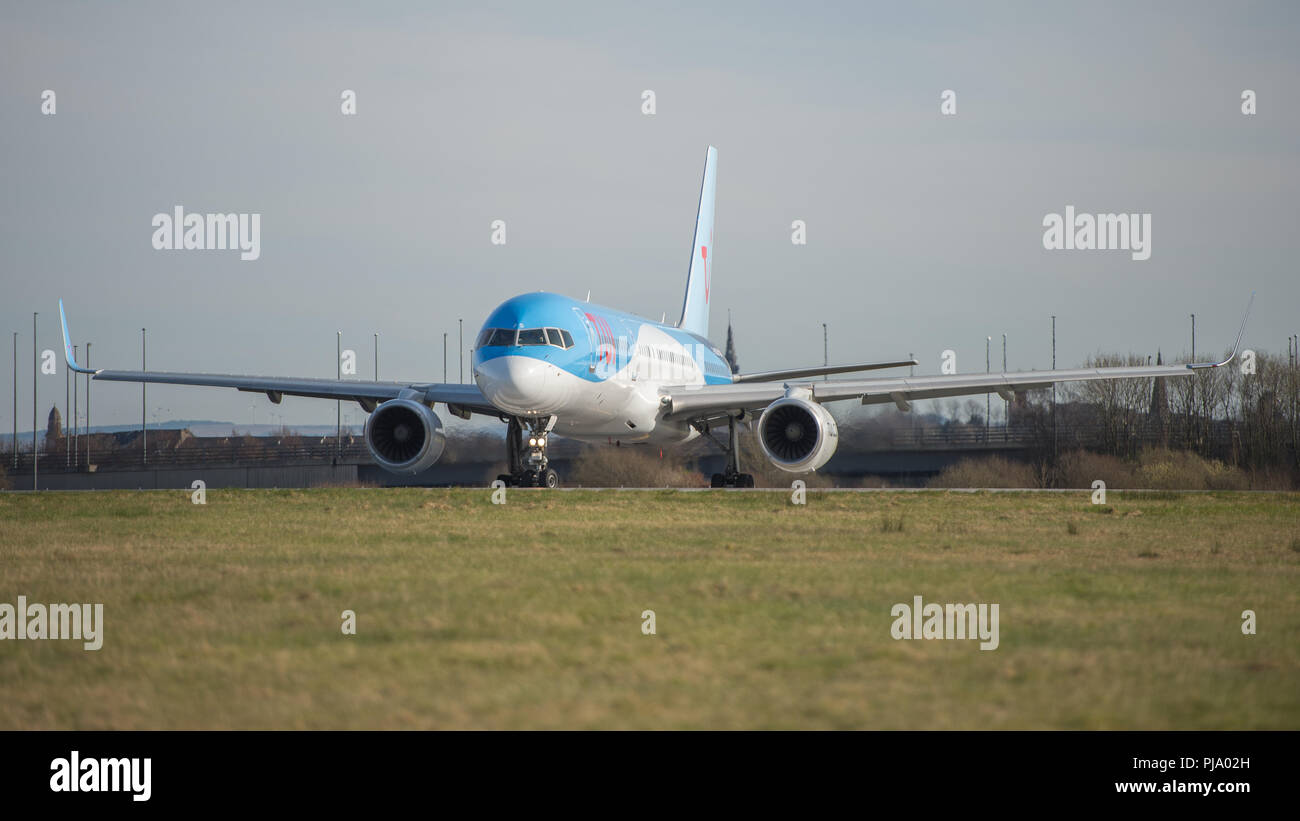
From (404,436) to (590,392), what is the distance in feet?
15.0

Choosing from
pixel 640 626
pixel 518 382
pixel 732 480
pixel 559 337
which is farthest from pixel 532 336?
pixel 640 626

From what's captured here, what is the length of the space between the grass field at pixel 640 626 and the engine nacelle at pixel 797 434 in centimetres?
824

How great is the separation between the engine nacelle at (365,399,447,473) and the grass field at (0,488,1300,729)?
9.49 m

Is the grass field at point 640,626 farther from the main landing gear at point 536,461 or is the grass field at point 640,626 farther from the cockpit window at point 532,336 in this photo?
the main landing gear at point 536,461

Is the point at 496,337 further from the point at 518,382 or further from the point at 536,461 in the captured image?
the point at 536,461

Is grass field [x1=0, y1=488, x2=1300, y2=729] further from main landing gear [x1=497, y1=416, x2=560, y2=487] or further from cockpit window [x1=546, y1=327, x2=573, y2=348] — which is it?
main landing gear [x1=497, y1=416, x2=560, y2=487]

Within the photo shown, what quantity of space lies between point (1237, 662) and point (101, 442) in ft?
316

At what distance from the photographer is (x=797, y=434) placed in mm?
25812

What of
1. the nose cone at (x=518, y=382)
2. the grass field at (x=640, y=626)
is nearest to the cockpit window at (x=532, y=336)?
the nose cone at (x=518, y=382)

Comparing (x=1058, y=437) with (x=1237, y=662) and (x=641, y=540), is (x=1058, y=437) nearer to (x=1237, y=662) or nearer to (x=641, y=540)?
(x=641, y=540)
